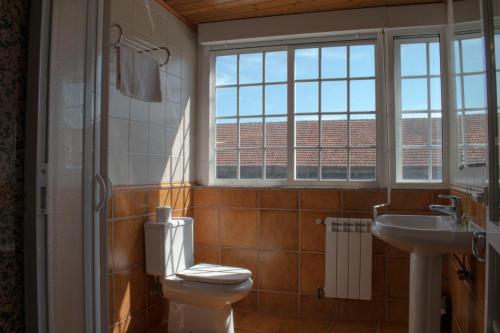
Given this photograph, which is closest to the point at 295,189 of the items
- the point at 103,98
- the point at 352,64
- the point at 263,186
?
the point at 263,186

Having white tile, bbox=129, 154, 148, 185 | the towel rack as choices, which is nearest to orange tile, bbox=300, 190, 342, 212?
white tile, bbox=129, 154, 148, 185

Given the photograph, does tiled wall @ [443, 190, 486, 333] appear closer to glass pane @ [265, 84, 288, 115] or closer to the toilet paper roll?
glass pane @ [265, 84, 288, 115]

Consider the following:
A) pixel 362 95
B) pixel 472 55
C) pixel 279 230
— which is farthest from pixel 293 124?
pixel 472 55

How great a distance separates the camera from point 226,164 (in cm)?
317

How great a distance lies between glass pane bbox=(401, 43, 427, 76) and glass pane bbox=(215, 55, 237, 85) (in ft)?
4.34

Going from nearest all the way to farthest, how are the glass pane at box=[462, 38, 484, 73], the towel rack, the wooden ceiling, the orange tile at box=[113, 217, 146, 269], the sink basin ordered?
the sink basin → the glass pane at box=[462, 38, 484, 73] → the towel rack → the orange tile at box=[113, 217, 146, 269] → the wooden ceiling

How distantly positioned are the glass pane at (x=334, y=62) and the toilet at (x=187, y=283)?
62.0 inches

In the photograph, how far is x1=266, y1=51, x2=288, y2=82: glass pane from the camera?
306 cm

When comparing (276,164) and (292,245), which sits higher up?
(276,164)

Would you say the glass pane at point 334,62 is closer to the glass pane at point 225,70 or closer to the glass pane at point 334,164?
the glass pane at point 334,164

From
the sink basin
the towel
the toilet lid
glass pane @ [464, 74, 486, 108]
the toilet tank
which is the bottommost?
the toilet lid

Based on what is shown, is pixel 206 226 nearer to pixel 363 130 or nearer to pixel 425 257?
pixel 363 130

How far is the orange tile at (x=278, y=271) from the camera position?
284 centimetres

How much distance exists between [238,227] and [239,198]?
226 millimetres
